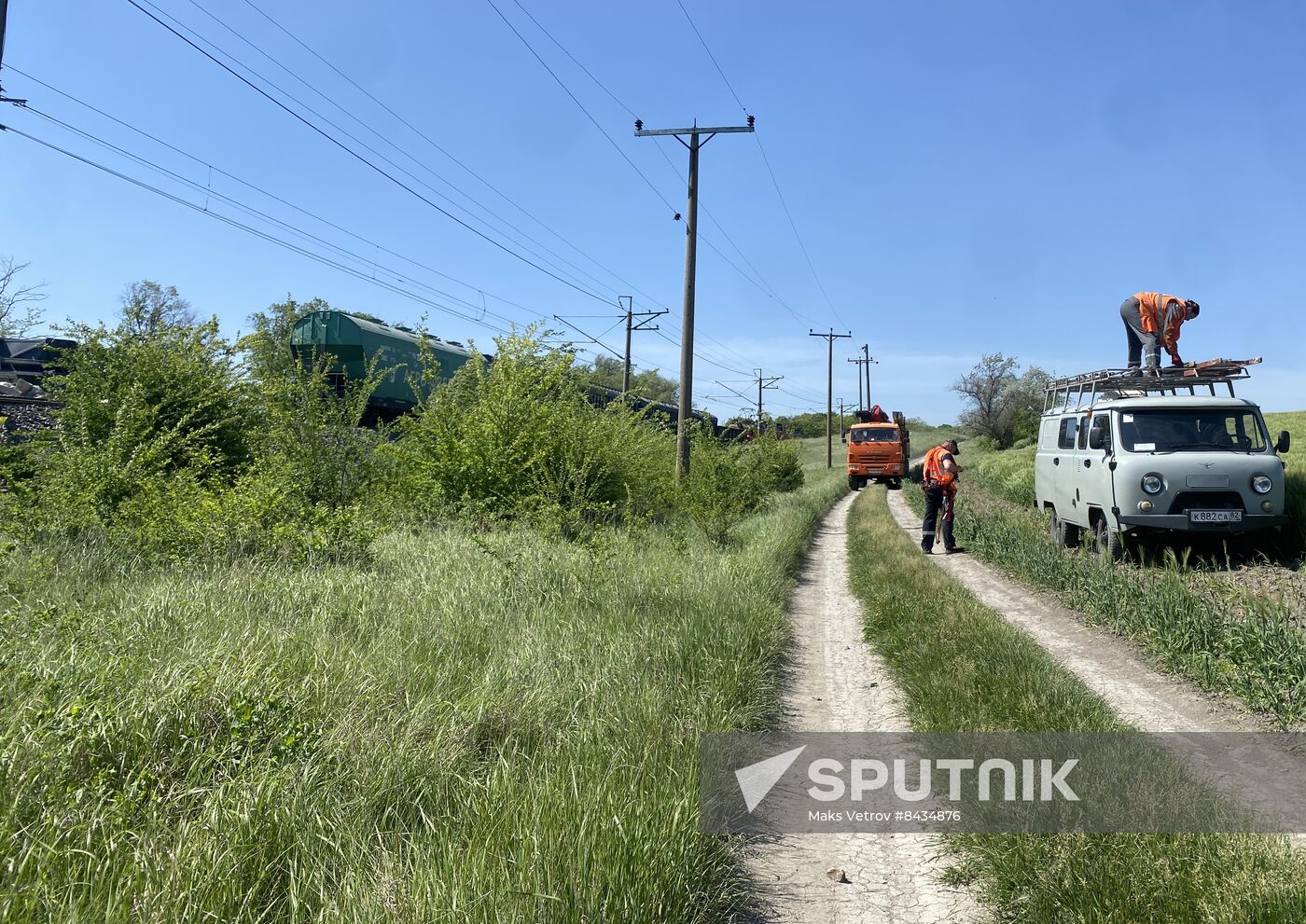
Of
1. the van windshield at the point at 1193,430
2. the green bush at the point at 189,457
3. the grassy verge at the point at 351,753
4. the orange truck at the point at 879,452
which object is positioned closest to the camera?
the grassy verge at the point at 351,753

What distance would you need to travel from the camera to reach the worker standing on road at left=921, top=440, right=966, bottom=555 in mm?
14578

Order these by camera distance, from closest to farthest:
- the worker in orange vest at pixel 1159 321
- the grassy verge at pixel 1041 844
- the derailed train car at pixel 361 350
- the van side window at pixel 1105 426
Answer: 1. the grassy verge at pixel 1041 844
2. the van side window at pixel 1105 426
3. the worker in orange vest at pixel 1159 321
4. the derailed train car at pixel 361 350

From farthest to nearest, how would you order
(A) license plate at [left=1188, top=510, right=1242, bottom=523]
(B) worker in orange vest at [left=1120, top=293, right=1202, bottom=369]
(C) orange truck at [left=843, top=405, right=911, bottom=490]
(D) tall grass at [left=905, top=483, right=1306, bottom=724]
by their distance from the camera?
(C) orange truck at [left=843, top=405, right=911, bottom=490], (B) worker in orange vest at [left=1120, top=293, right=1202, bottom=369], (A) license plate at [left=1188, top=510, right=1242, bottom=523], (D) tall grass at [left=905, top=483, right=1306, bottom=724]

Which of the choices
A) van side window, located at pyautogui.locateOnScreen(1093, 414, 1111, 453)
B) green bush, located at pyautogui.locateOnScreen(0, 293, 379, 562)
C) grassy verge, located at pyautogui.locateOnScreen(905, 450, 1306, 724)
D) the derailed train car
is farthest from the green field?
the derailed train car

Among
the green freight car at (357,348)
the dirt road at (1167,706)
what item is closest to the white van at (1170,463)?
the dirt road at (1167,706)

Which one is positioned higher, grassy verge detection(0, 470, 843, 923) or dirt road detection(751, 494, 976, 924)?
grassy verge detection(0, 470, 843, 923)

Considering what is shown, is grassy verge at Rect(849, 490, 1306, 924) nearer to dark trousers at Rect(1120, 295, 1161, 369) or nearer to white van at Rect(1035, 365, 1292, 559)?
white van at Rect(1035, 365, 1292, 559)

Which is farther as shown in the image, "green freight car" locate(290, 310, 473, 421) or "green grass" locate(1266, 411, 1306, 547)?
"green freight car" locate(290, 310, 473, 421)

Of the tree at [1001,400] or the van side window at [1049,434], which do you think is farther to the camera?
the tree at [1001,400]

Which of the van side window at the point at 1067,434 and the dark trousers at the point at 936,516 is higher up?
the van side window at the point at 1067,434

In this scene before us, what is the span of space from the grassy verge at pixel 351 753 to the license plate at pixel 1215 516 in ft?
22.5

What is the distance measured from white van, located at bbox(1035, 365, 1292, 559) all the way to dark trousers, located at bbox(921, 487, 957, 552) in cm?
214

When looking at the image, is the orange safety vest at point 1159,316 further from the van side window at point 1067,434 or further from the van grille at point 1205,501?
the van grille at point 1205,501

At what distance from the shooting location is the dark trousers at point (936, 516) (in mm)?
14609
